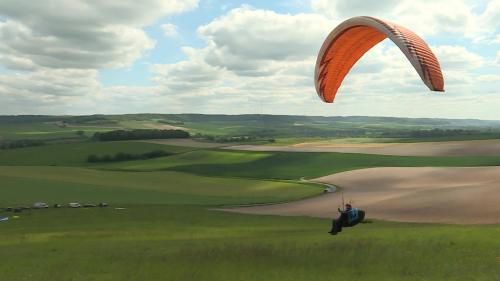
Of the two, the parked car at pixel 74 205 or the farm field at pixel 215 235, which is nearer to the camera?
the farm field at pixel 215 235

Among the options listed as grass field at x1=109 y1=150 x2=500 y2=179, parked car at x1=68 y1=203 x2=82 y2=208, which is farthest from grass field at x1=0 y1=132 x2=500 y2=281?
grass field at x1=109 y1=150 x2=500 y2=179

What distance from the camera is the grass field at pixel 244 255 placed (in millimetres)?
15492

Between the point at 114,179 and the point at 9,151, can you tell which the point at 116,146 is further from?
the point at 114,179

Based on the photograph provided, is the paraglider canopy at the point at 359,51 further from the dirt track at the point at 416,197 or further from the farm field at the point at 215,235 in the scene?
the dirt track at the point at 416,197

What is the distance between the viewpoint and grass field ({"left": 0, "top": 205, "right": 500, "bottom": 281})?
50.8ft

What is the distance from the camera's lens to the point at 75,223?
3306 centimetres

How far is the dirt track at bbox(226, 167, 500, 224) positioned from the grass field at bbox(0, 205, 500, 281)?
14.1 metres

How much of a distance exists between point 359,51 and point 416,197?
104 ft

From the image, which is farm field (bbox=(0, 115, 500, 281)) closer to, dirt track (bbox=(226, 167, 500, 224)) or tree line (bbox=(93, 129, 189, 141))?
dirt track (bbox=(226, 167, 500, 224))

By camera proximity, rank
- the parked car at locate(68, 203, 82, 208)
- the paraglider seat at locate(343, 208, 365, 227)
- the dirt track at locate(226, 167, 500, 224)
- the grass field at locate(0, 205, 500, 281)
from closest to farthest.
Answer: the grass field at locate(0, 205, 500, 281) < the paraglider seat at locate(343, 208, 365, 227) < the dirt track at locate(226, 167, 500, 224) < the parked car at locate(68, 203, 82, 208)

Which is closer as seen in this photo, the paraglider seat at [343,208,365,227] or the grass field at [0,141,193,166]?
the paraglider seat at [343,208,365,227]

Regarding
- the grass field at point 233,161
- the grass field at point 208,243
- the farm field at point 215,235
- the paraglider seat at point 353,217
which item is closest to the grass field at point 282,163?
the grass field at point 233,161

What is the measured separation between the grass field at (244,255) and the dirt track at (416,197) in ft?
46.3

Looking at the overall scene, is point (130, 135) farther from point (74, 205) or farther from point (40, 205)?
point (40, 205)
